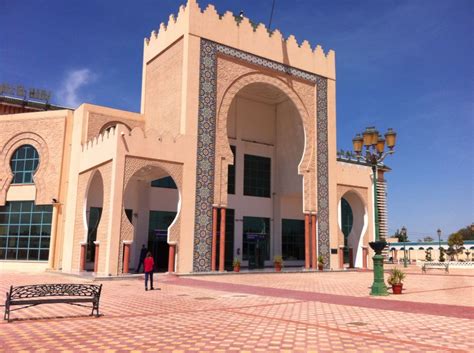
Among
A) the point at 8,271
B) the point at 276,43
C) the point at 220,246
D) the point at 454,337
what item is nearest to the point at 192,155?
the point at 220,246

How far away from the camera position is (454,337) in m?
6.26

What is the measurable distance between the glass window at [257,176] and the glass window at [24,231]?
10.2 meters

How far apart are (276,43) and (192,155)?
8020mm

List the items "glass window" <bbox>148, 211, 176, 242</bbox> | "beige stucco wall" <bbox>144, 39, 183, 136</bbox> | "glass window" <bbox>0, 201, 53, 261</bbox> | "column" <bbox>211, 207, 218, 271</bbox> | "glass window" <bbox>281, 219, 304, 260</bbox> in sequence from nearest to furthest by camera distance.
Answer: "column" <bbox>211, 207, 218, 271</bbox> < "beige stucco wall" <bbox>144, 39, 183, 136</bbox> < "glass window" <bbox>0, 201, 53, 261</bbox> < "glass window" <bbox>148, 211, 176, 242</bbox> < "glass window" <bbox>281, 219, 304, 260</bbox>

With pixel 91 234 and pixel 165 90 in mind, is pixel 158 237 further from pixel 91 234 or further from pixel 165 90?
pixel 165 90

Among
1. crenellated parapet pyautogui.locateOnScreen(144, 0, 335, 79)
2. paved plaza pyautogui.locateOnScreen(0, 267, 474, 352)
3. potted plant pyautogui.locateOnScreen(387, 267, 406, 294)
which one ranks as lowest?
paved plaza pyautogui.locateOnScreen(0, 267, 474, 352)

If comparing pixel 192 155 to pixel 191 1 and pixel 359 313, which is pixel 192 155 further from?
pixel 359 313

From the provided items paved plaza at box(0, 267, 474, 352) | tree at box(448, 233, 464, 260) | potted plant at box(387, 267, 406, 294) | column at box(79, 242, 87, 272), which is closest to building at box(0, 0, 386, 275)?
column at box(79, 242, 87, 272)

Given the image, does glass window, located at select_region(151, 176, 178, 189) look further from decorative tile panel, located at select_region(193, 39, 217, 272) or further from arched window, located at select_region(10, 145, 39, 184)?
arched window, located at select_region(10, 145, 39, 184)

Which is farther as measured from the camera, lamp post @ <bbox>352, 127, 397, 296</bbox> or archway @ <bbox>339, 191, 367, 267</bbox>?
archway @ <bbox>339, 191, 367, 267</bbox>

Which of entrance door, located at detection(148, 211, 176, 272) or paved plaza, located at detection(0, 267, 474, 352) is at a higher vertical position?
entrance door, located at detection(148, 211, 176, 272)

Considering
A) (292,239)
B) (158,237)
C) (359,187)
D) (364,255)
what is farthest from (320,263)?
(158,237)

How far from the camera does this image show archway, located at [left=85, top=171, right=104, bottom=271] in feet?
66.6

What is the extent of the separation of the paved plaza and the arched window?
11.9 m
